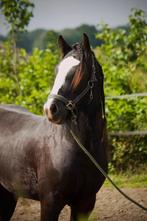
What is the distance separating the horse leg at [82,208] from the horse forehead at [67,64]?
3.44ft

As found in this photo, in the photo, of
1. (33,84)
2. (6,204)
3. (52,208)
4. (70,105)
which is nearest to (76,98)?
(70,105)

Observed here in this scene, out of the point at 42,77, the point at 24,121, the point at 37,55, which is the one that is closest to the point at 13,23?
the point at 37,55

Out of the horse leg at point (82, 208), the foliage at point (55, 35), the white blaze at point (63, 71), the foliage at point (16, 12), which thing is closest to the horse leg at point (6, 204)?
the horse leg at point (82, 208)

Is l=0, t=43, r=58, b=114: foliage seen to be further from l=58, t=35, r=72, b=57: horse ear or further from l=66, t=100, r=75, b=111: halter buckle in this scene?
l=66, t=100, r=75, b=111: halter buckle

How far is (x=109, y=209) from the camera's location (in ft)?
16.0

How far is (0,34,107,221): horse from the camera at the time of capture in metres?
Answer: 2.79

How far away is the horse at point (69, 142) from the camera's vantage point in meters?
2.79

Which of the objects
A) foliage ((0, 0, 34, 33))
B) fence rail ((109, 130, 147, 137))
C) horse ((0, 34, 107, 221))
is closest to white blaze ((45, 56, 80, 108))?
horse ((0, 34, 107, 221))

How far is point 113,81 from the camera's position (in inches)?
282

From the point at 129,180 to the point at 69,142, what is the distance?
3.70 metres

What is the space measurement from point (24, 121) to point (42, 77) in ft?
13.8

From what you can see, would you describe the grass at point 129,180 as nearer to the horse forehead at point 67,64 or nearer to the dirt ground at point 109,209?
the dirt ground at point 109,209

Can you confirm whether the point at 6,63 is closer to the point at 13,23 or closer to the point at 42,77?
the point at 13,23

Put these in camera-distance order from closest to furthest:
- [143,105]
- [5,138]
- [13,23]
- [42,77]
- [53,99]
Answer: [53,99] → [5,138] → [143,105] → [42,77] → [13,23]
